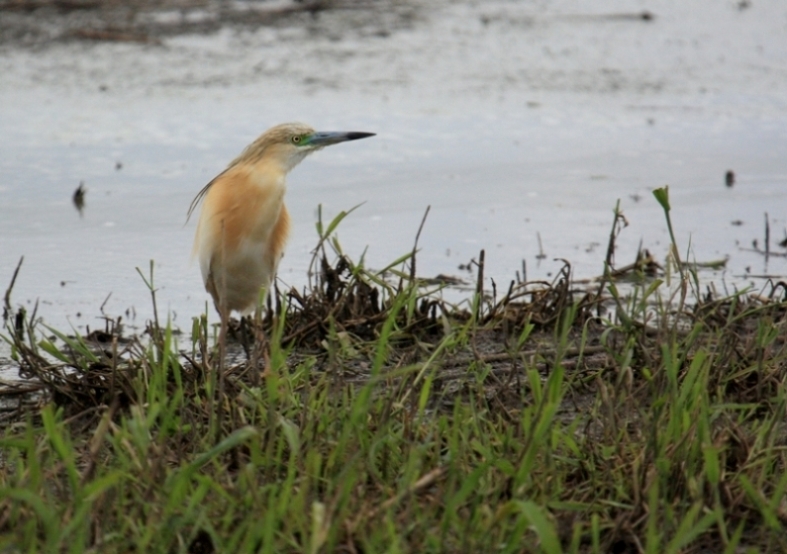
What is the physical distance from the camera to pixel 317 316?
14.7 feet

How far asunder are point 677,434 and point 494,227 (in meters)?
3.37

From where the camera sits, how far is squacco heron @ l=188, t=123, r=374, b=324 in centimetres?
439

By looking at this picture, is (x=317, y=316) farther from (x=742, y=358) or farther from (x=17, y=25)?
(x=17, y=25)

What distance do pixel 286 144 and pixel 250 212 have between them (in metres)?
0.26

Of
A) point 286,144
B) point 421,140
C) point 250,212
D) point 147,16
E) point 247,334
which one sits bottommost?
point 247,334

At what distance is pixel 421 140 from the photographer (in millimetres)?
7703

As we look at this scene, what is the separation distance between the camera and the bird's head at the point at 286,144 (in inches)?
175

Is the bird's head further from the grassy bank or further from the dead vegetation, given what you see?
the dead vegetation

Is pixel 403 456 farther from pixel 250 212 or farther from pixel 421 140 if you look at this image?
pixel 421 140

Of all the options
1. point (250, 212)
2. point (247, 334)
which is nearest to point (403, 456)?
point (250, 212)

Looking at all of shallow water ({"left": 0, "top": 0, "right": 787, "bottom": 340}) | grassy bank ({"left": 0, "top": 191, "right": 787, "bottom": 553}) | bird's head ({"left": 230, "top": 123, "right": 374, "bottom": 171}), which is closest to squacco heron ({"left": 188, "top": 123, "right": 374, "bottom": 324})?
bird's head ({"left": 230, "top": 123, "right": 374, "bottom": 171})

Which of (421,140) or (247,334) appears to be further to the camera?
(421,140)

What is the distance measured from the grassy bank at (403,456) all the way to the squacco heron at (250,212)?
52cm

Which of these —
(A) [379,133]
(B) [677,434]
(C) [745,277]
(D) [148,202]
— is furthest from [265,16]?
(B) [677,434]
